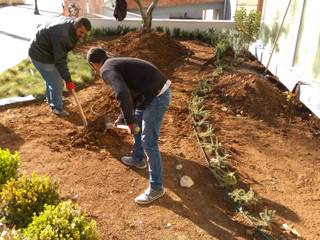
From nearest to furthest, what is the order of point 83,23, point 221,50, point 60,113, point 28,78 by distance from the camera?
point 83,23 → point 60,113 → point 28,78 → point 221,50

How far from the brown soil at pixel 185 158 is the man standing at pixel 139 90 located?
23.0 inches

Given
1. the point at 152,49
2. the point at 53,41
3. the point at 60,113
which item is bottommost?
the point at 60,113

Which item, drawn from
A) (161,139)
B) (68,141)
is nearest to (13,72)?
(68,141)

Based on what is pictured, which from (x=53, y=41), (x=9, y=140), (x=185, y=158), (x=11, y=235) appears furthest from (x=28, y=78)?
(x=11, y=235)

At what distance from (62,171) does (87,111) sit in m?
1.80

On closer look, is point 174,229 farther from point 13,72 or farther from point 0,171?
point 13,72

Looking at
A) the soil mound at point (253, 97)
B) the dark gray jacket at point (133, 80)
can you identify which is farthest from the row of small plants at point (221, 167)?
the dark gray jacket at point (133, 80)

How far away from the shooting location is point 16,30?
13.6 m

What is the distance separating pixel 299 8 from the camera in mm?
7660

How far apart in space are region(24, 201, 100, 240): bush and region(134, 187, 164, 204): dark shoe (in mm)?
1200

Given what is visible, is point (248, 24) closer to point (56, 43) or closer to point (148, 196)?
point (56, 43)

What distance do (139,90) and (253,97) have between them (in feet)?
11.6

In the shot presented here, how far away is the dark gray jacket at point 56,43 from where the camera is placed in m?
5.60

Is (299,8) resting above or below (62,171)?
above
